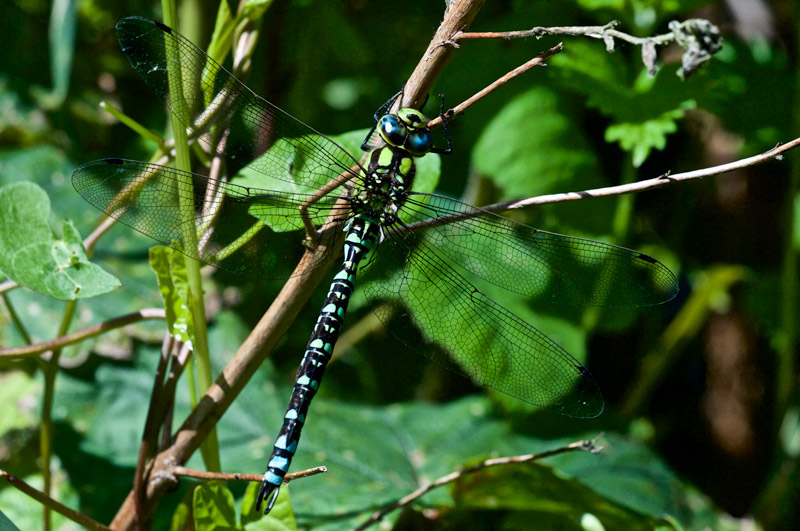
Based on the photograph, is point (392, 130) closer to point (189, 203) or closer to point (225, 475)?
point (189, 203)

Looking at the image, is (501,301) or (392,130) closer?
(392,130)

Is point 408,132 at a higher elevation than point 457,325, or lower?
higher

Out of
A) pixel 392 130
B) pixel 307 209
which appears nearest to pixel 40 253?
pixel 307 209

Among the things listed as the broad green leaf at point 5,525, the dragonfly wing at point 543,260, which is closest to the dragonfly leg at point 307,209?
the dragonfly wing at point 543,260

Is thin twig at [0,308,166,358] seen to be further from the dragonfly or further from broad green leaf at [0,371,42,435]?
broad green leaf at [0,371,42,435]

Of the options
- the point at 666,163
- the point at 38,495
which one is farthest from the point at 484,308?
the point at 666,163

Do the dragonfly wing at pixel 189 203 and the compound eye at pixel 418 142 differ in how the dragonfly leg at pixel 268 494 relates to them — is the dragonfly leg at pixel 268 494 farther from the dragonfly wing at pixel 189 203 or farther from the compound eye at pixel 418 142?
the compound eye at pixel 418 142

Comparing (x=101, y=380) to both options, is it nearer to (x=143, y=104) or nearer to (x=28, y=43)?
(x=143, y=104)
